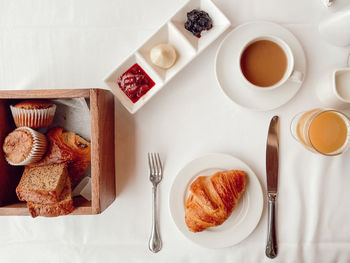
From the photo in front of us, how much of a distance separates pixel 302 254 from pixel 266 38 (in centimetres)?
75

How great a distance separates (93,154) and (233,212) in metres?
0.50

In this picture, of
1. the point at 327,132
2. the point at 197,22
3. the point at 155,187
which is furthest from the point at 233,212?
the point at 197,22

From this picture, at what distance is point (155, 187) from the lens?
959 millimetres

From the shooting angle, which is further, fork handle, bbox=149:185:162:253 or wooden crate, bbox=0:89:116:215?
fork handle, bbox=149:185:162:253

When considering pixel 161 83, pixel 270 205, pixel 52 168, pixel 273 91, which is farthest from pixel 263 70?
pixel 52 168

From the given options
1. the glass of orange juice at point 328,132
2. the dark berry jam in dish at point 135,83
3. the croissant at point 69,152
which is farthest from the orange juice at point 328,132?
the croissant at point 69,152

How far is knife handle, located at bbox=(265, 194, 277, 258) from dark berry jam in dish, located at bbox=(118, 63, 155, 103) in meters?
0.55

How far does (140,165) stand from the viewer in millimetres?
980

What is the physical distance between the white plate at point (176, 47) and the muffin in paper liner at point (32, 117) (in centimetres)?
21

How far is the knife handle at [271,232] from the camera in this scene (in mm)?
943

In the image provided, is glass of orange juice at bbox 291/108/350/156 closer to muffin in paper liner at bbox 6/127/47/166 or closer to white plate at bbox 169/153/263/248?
white plate at bbox 169/153/263/248

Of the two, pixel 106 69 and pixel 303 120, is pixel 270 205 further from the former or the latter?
pixel 106 69

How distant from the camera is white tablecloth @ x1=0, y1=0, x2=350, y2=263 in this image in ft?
A: 3.13

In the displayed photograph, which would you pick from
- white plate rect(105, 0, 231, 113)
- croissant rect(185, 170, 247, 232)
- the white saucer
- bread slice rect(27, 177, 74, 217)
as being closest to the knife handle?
croissant rect(185, 170, 247, 232)
